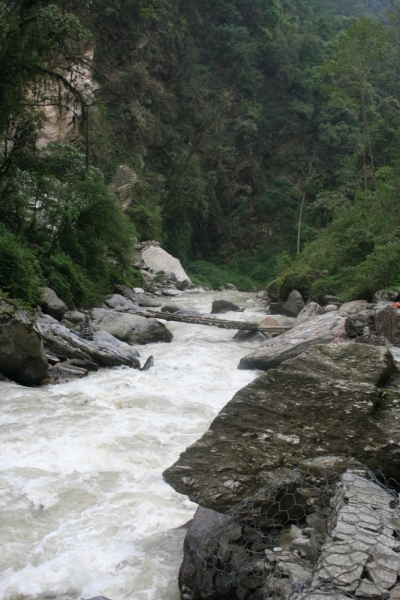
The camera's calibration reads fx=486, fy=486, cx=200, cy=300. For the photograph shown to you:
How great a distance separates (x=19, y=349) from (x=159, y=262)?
759 inches

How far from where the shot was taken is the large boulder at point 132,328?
1090cm

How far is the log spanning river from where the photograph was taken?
3.15 meters

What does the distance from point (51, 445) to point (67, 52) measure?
34.6 feet

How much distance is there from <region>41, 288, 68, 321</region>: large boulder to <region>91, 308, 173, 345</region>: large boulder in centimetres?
74

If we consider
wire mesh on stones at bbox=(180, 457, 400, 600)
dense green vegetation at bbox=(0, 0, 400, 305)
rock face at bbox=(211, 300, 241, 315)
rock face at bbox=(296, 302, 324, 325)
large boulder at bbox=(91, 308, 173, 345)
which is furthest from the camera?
rock face at bbox=(211, 300, 241, 315)

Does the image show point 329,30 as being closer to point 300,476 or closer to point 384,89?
point 384,89

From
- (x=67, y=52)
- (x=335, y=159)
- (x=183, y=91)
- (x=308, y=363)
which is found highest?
(x=183, y=91)

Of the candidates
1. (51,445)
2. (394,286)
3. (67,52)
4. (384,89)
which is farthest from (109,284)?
(384,89)

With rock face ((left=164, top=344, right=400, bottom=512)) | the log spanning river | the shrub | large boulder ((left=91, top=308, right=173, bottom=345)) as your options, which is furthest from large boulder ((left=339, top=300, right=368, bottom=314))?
rock face ((left=164, top=344, right=400, bottom=512))

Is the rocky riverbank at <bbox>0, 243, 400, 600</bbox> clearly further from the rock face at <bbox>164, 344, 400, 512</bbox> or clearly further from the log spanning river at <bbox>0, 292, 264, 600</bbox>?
the log spanning river at <bbox>0, 292, 264, 600</bbox>

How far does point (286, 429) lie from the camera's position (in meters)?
3.22

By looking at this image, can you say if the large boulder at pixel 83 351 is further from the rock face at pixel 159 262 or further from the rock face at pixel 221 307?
the rock face at pixel 159 262

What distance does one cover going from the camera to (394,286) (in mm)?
11742

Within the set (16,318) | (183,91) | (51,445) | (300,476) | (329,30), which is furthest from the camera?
(329,30)
